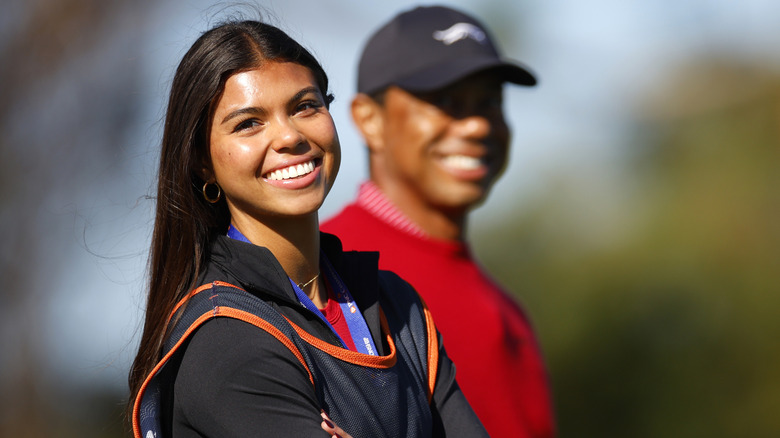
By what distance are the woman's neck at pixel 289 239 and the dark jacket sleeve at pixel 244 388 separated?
0.26m

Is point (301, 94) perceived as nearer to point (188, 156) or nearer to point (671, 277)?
point (188, 156)

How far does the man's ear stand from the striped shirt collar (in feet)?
0.61

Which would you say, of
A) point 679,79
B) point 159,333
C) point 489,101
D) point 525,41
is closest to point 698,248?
point 679,79

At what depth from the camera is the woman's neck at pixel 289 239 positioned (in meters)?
1.83

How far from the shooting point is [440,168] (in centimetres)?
311

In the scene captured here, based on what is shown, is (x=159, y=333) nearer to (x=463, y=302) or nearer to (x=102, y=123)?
(x=463, y=302)

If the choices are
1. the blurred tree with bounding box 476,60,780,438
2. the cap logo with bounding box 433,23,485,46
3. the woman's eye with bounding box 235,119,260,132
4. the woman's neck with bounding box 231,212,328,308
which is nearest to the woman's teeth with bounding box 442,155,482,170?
the cap logo with bounding box 433,23,485,46

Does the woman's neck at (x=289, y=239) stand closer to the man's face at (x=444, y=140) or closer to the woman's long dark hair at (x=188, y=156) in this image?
the woman's long dark hair at (x=188, y=156)

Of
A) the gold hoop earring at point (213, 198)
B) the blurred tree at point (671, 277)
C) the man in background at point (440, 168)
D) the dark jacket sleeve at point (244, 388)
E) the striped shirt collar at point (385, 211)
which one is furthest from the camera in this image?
the blurred tree at point (671, 277)

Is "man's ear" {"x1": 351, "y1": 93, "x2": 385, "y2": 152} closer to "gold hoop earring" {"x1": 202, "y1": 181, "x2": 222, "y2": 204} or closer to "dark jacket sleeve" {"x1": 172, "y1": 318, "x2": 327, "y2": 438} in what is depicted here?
"gold hoop earring" {"x1": 202, "y1": 181, "x2": 222, "y2": 204}

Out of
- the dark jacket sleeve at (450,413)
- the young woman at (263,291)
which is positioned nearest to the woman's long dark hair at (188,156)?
the young woman at (263,291)

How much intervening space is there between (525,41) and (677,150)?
1.90 m

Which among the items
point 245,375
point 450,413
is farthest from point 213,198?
point 450,413

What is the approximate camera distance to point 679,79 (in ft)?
28.1
